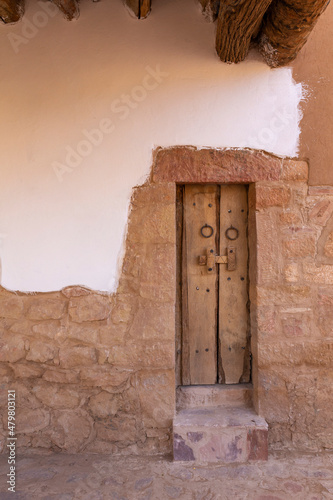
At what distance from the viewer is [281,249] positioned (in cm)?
231

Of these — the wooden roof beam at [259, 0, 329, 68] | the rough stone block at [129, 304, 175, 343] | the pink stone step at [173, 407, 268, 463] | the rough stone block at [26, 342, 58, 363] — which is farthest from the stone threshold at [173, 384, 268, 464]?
the wooden roof beam at [259, 0, 329, 68]

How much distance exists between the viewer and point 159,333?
7.50ft

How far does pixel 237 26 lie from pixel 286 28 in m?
0.27

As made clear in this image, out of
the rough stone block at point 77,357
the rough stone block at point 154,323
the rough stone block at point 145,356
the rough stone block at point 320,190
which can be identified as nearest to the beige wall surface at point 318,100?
the rough stone block at point 320,190

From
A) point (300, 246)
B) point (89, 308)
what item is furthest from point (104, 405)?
point (300, 246)

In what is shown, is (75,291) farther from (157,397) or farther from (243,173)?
(243,173)

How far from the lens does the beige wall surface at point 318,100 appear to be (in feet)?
7.59

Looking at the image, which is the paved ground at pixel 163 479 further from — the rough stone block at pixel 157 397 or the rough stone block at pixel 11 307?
the rough stone block at pixel 11 307

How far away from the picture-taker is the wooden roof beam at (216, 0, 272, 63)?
1.83m

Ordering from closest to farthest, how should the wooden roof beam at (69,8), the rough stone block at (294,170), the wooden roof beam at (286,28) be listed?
the wooden roof beam at (286,28) → the wooden roof beam at (69,8) → the rough stone block at (294,170)

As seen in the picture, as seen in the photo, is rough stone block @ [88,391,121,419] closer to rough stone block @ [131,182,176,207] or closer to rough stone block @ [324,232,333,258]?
rough stone block @ [131,182,176,207]

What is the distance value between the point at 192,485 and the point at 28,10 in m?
3.09

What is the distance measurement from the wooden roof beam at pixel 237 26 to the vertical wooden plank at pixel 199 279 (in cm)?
84

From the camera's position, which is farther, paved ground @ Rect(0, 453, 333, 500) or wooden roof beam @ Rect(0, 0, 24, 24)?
wooden roof beam @ Rect(0, 0, 24, 24)
